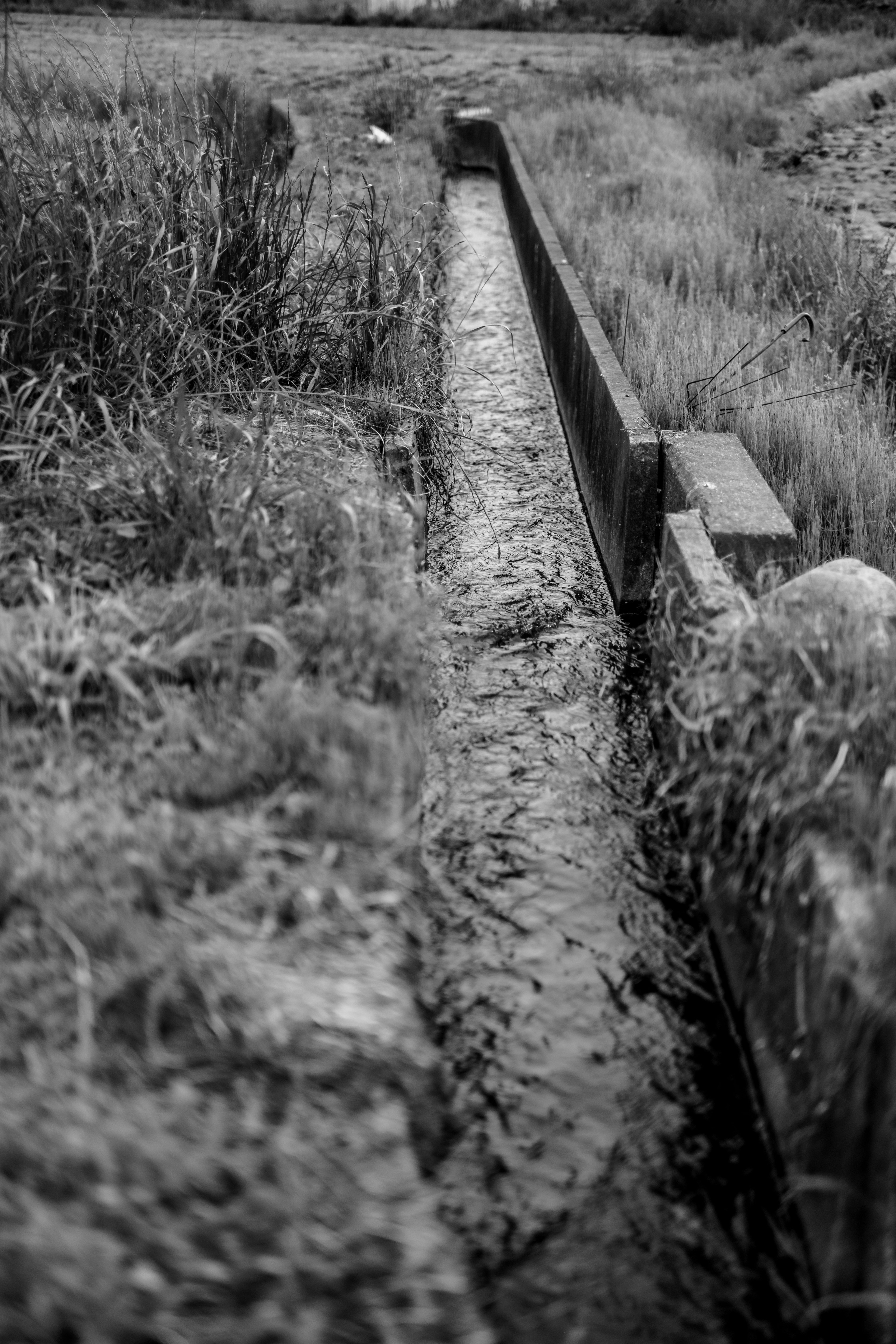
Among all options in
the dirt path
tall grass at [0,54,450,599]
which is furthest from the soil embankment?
tall grass at [0,54,450,599]

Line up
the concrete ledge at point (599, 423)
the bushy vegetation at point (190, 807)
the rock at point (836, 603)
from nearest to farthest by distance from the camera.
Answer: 1. the bushy vegetation at point (190, 807)
2. the rock at point (836, 603)
3. the concrete ledge at point (599, 423)

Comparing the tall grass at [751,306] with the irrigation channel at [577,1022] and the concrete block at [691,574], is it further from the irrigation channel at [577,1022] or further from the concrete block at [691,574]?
the irrigation channel at [577,1022]

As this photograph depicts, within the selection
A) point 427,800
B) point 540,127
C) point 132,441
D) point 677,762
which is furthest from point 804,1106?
point 540,127

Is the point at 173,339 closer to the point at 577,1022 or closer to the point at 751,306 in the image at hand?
the point at 577,1022

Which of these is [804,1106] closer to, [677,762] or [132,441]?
[677,762]

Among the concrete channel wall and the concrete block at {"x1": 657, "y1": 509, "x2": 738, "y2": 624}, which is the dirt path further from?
the concrete block at {"x1": 657, "y1": 509, "x2": 738, "y2": 624}

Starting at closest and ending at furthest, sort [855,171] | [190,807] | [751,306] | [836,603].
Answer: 1. [190,807]
2. [836,603]
3. [751,306]
4. [855,171]

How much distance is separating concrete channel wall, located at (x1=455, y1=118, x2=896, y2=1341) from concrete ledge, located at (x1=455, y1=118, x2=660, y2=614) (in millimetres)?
10

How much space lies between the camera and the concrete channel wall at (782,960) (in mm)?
1980

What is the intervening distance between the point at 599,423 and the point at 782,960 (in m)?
3.31

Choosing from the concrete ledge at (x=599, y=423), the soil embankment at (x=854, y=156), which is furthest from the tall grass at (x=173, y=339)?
the soil embankment at (x=854, y=156)

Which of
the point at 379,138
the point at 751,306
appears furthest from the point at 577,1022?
the point at 379,138

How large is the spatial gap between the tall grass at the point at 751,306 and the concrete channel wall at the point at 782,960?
31 centimetres

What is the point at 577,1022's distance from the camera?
2725 mm
